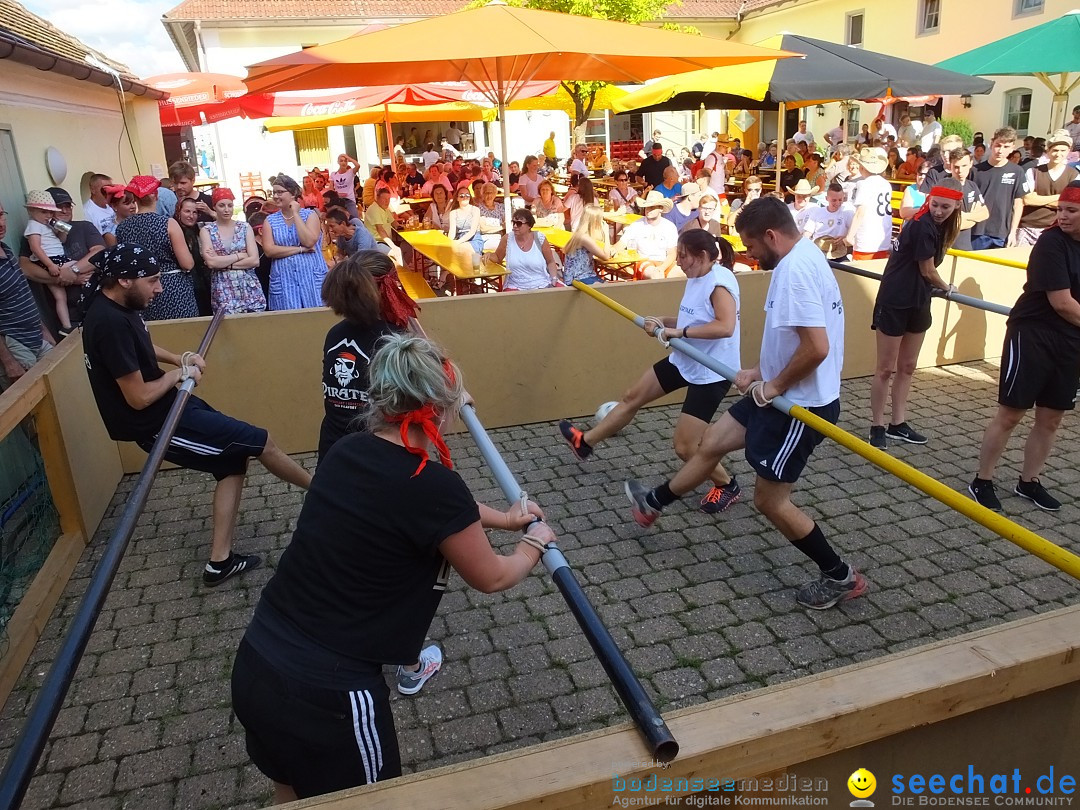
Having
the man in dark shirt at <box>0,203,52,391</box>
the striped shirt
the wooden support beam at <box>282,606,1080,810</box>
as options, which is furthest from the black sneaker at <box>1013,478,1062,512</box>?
the striped shirt

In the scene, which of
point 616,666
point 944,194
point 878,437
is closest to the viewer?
point 616,666

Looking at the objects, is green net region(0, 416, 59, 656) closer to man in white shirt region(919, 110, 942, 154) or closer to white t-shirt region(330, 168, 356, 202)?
white t-shirt region(330, 168, 356, 202)

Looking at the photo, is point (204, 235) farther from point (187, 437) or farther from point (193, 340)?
point (187, 437)

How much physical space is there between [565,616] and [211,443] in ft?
6.69

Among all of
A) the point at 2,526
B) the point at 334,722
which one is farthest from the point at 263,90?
the point at 334,722

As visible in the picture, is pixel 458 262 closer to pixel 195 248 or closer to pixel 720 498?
pixel 195 248

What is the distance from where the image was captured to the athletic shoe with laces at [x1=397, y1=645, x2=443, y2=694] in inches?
135

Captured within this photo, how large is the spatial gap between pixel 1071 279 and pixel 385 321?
3.67m

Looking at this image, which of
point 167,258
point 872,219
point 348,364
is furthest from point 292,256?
point 872,219

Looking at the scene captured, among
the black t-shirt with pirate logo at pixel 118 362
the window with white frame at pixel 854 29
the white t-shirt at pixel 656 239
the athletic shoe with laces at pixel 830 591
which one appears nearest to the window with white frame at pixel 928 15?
the window with white frame at pixel 854 29

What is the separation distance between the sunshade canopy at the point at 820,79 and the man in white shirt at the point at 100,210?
22.5 feet

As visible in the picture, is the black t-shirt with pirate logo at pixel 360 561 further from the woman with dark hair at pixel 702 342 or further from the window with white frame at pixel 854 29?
the window with white frame at pixel 854 29

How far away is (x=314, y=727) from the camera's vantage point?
2074mm

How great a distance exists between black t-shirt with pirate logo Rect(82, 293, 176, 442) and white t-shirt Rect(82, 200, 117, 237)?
484cm
